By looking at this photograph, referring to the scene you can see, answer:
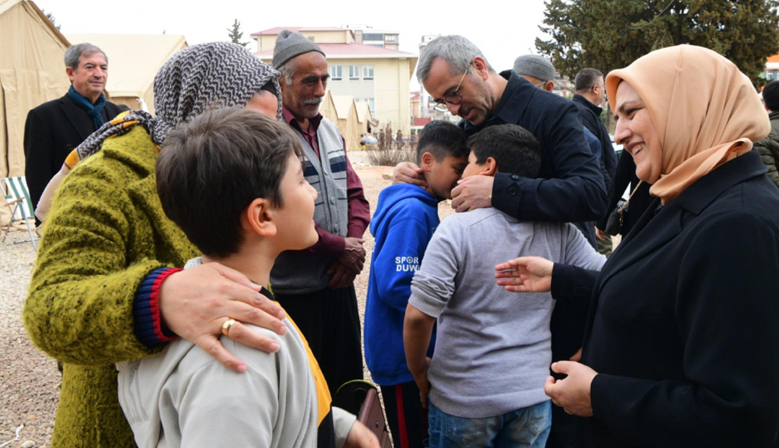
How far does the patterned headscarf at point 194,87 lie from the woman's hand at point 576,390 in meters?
1.27

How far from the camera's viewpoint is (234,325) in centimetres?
116

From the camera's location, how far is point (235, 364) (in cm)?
113

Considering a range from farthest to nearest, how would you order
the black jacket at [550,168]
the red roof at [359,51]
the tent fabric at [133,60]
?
the red roof at [359,51], the tent fabric at [133,60], the black jacket at [550,168]

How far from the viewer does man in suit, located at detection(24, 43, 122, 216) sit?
5363mm

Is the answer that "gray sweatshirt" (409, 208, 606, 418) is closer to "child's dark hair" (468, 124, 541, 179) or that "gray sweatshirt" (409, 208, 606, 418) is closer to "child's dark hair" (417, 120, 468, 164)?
"child's dark hair" (468, 124, 541, 179)

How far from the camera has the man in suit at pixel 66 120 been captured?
536 centimetres

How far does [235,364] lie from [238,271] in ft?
0.92

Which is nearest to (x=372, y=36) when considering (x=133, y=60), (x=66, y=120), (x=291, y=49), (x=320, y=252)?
(x=133, y=60)

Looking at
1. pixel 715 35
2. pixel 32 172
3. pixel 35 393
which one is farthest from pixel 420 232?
pixel 715 35

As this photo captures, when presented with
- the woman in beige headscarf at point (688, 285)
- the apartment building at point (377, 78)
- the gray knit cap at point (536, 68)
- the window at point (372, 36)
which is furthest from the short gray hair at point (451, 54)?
the window at point (372, 36)

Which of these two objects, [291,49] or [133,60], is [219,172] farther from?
[133,60]

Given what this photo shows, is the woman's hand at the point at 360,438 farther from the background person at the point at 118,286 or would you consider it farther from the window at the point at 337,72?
the window at the point at 337,72

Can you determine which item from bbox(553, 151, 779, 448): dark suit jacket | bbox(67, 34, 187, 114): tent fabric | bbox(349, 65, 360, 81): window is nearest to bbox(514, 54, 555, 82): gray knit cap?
bbox(553, 151, 779, 448): dark suit jacket

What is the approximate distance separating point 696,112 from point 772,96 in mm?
4943
